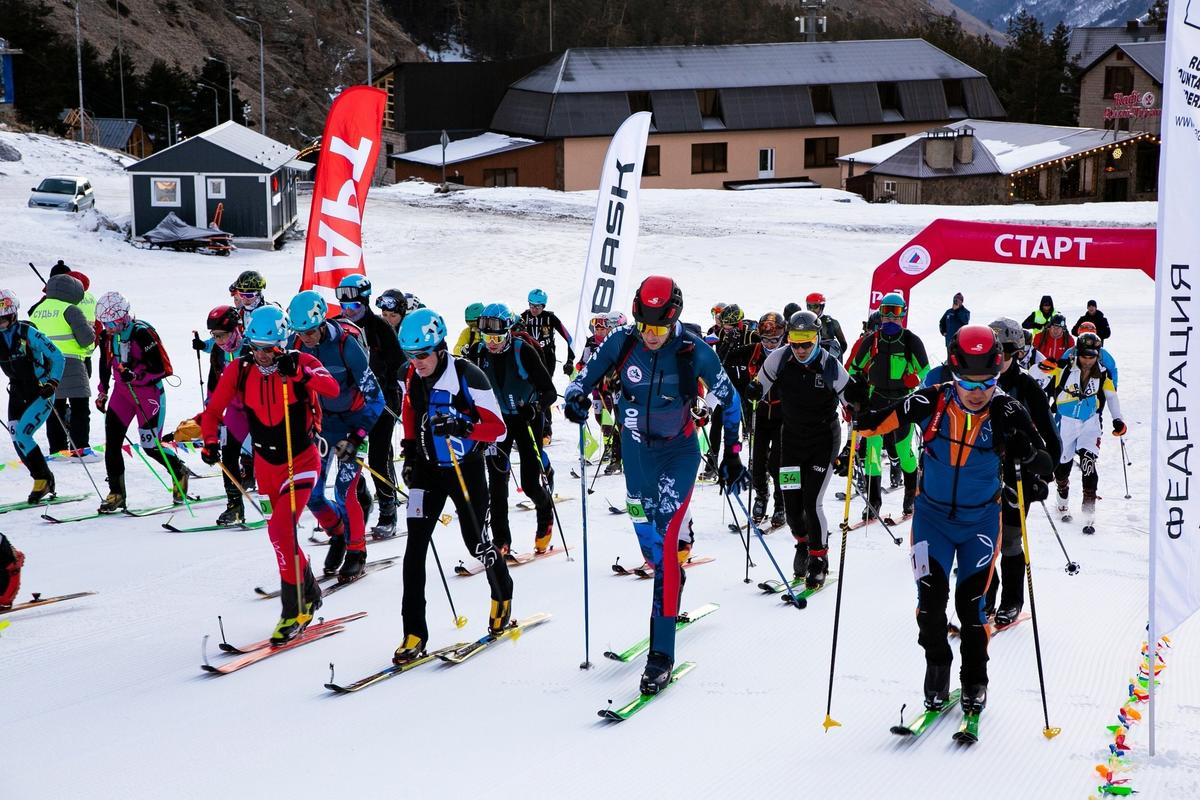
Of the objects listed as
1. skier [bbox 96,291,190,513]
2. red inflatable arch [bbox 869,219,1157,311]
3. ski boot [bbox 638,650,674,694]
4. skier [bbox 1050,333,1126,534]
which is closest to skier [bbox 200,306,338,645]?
ski boot [bbox 638,650,674,694]

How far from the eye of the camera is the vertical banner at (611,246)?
14047 millimetres

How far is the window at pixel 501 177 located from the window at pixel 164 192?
84.1 feet

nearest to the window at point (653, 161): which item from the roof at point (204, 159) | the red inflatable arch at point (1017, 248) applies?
the roof at point (204, 159)

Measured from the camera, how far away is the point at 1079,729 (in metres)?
6.18

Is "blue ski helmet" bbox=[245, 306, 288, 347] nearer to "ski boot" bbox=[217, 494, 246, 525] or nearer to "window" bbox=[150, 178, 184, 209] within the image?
"ski boot" bbox=[217, 494, 246, 525]

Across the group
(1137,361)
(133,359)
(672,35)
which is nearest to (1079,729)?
(133,359)

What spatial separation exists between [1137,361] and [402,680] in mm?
18141

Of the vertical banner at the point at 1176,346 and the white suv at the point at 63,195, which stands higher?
the white suv at the point at 63,195

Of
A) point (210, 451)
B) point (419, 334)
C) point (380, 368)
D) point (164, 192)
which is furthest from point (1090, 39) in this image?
point (210, 451)

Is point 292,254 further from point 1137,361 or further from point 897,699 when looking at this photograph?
point 897,699

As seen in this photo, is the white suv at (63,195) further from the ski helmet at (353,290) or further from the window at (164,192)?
the ski helmet at (353,290)

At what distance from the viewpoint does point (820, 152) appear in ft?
190

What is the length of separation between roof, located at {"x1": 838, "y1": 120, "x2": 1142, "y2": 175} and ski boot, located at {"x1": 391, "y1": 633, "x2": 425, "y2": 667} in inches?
1735

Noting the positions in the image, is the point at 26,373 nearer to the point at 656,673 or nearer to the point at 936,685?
the point at 656,673
